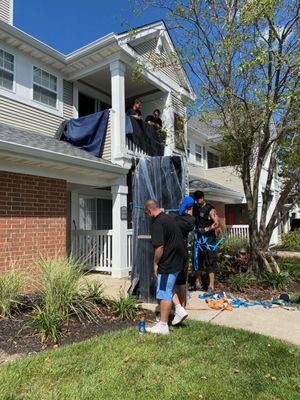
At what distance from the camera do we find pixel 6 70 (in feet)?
30.0

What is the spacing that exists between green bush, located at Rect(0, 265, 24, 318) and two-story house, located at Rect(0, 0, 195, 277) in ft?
5.34

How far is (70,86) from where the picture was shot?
36.5 feet

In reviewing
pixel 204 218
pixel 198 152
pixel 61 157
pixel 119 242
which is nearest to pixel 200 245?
pixel 204 218

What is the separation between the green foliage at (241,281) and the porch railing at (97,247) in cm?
306

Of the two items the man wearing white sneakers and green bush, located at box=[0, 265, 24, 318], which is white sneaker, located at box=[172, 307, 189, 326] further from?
green bush, located at box=[0, 265, 24, 318]

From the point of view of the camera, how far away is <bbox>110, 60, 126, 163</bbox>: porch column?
31.3 feet

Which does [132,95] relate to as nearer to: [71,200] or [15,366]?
[71,200]

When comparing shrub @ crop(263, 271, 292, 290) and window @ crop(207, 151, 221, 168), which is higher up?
window @ crop(207, 151, 221, 168)

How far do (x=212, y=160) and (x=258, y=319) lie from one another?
17.1 m

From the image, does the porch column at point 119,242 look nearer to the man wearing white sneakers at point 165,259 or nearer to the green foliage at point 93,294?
the green foliage at point 93,294

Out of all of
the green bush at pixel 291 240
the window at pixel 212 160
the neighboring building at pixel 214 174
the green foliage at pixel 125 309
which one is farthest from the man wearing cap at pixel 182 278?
the window at pixel 212 160

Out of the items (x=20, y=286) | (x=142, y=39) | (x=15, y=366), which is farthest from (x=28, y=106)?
(x=15, y=366)

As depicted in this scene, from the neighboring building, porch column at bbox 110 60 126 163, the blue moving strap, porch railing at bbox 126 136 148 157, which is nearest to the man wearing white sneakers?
the blue moving strap

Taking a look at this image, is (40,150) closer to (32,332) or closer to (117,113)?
(117,113)
